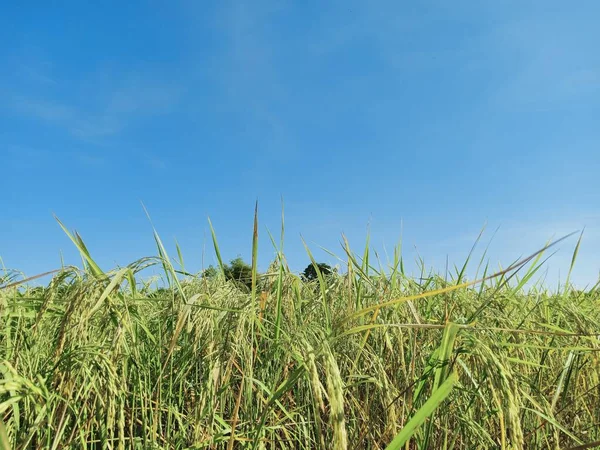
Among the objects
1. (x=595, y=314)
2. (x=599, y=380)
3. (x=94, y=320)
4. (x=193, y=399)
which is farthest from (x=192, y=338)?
(x=595, y=314)

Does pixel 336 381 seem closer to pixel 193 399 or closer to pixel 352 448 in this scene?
pixel 352 448

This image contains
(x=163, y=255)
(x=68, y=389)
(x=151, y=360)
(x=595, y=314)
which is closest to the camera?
(x=68, y=389)

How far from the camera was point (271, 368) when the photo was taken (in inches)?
76.1

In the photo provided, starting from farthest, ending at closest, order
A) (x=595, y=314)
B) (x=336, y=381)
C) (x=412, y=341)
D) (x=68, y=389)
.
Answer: (x=595, y=314) < (x=412, y=341) < (x=68, y=389) < (x=336, y=381)

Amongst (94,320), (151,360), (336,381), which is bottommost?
(336,381)

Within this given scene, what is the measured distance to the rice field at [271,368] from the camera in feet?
4.30

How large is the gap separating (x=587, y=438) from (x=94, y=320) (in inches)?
77.4

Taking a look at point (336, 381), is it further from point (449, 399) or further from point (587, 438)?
point (587, 438)

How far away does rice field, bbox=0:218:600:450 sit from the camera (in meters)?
1.31

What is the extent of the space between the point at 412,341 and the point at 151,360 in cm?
99

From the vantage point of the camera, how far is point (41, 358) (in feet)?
6.66

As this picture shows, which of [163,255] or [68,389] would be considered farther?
[163,255]

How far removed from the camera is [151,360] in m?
1.98

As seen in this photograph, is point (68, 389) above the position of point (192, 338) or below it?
below
